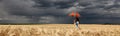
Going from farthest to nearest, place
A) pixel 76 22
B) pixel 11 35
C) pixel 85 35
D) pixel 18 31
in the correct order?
pixel 76 22 → pixel 85 35 → pixel 18 31 → pixel 11 35

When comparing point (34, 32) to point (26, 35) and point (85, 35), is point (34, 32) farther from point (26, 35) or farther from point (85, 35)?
point (85, 35)

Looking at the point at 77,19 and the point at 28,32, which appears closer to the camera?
the point at 28,32

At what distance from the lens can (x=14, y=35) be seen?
4.18m

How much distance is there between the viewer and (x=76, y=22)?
22.3 m

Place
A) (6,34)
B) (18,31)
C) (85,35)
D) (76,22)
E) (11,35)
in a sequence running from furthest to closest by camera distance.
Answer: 1. (76,22)
2. (85,35)
3. (18,31)
4. (6,34)
5. (11,35)

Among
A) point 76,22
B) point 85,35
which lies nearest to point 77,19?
point 76,22

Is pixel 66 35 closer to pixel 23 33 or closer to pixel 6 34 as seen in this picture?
pixel 23 33

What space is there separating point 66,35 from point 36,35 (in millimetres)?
564

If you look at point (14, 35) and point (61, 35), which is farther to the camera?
point (61, 35)

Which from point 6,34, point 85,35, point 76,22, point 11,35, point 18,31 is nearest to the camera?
point 11,35

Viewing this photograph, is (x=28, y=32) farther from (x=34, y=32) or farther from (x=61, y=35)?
(x=61, y=35)

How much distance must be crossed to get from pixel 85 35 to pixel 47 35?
3.27ft

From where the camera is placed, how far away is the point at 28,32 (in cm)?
464

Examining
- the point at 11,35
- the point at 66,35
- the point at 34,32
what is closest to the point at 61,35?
the point at 66,35
